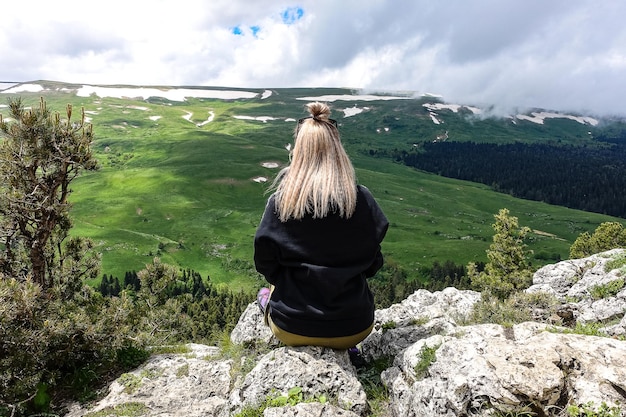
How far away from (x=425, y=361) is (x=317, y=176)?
423 centimetres

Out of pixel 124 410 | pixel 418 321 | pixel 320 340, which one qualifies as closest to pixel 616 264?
pixel 418 321

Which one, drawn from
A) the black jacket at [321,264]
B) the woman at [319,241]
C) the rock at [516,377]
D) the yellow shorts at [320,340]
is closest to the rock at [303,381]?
the yellow shorts at [320,340]

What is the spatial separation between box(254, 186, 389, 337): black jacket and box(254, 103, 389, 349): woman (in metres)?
0.02

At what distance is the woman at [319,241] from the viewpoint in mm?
7344

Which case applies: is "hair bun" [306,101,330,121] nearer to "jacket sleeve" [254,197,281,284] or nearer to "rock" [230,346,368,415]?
"jacket sleeve" [254,197,281,284]

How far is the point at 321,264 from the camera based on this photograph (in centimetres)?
766

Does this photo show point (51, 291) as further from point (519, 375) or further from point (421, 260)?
point (421, 260)

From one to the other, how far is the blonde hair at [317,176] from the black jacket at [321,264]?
0.24 m

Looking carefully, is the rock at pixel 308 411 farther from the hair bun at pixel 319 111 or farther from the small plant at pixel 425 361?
the hair bun at pixel 319 111

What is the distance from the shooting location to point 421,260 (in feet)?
438

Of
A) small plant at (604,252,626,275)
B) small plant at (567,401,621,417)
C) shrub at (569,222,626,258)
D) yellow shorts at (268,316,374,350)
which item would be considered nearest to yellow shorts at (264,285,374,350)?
yellow shorts at (268,316,374,350)

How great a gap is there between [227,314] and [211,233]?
70532mm

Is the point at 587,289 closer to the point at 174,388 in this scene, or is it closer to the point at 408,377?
the point at 408,377

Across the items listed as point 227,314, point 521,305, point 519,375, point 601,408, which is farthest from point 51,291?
point 227,314
